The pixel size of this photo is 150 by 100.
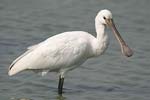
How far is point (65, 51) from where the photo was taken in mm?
11992

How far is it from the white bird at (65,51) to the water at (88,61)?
53 centimetres

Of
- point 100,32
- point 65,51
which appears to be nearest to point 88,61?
point 100,32

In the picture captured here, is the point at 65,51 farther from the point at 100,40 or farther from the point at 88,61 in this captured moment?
the point at 88,61

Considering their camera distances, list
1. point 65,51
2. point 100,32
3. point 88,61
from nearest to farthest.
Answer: point 65,51, point 100,32, point 88,61

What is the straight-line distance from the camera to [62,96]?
12.2m

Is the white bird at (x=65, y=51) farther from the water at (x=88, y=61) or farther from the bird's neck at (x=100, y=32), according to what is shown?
the water at (x=88, y=61)

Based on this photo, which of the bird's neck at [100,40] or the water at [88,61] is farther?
the water at [88,61]

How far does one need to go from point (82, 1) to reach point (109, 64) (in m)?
5.63

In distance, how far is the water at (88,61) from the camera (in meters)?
12.4

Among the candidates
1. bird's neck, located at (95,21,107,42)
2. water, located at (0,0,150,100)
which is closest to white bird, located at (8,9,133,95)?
bird's neck, located at (95,21,107,42)

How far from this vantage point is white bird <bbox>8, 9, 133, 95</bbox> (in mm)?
11953

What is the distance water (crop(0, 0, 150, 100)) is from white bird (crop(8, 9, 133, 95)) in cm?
53

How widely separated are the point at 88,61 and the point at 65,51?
2460 millimetres

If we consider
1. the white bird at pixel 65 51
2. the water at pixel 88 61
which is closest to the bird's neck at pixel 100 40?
the white bird at pixel 65 51
